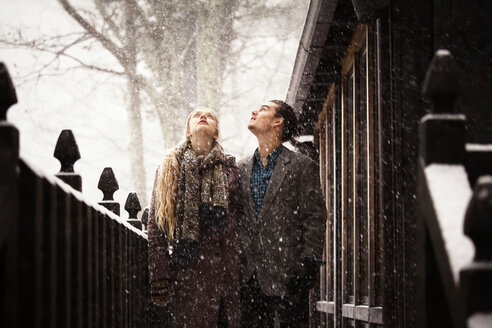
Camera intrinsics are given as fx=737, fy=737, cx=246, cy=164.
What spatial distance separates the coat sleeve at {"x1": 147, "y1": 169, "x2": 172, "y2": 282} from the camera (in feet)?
15.1

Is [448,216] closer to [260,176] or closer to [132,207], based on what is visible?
[260,176]

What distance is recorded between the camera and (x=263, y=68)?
22844 millimetres

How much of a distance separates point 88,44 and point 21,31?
190cm

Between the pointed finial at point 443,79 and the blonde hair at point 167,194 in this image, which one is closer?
the pointed finial at point 443,79

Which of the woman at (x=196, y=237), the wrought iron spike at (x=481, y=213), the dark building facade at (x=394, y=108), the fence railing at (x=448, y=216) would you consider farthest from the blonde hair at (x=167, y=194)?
the wrought iron spike at (x=481, y=213)

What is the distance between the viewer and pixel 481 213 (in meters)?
1.63

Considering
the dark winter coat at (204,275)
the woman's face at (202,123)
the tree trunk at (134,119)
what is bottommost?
the dark winter coat at (204,275)

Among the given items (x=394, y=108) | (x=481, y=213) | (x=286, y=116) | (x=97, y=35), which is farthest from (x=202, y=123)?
(x=97, y=35)

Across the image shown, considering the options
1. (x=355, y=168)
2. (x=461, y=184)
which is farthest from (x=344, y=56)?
(x=461, y=184)

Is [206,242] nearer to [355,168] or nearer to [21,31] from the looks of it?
[355,168]

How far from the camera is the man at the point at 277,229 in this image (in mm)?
4547

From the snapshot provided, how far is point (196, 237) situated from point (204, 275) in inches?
9.8

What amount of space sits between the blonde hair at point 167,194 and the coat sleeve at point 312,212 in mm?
828

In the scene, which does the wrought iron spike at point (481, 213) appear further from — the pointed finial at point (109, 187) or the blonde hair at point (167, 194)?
the pointed finial at point (109, 187)
